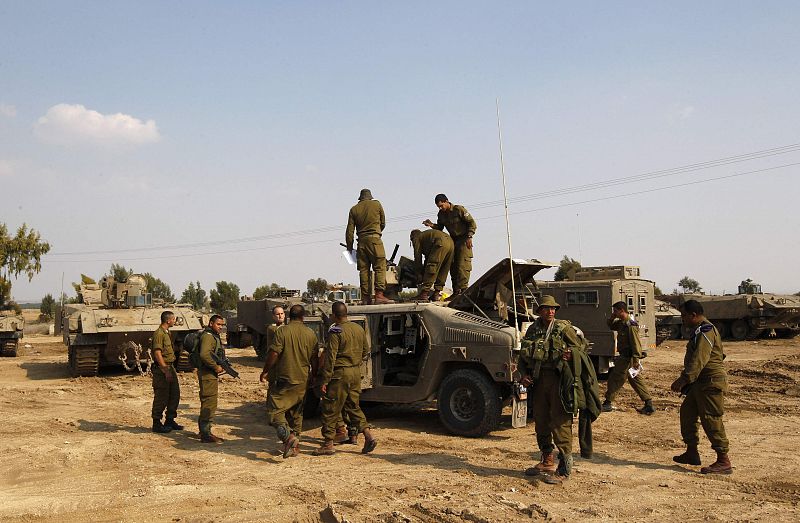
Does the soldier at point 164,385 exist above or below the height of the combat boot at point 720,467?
above

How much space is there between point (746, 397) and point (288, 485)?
9.21 meters

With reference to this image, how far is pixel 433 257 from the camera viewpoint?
10.5 meters

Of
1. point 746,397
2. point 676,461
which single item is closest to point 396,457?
point 676,461

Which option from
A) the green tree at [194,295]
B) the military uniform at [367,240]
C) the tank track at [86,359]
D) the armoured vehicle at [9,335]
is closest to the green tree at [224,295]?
the green tree at [194,295]

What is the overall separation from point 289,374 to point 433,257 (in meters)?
3.47

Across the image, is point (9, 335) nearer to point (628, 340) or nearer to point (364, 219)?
point (364, 219)

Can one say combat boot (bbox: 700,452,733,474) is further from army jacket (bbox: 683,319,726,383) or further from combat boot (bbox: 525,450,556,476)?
combat boot (bbox: 525,450,556,476)

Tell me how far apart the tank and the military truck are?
30.7 feet

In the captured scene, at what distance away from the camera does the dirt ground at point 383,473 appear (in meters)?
5.61

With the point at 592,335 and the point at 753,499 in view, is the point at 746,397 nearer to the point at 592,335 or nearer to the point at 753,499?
the point at 592,335

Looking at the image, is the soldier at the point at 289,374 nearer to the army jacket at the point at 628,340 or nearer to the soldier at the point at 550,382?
the soldier at the point at 550,382

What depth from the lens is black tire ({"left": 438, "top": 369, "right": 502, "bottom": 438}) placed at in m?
8.59

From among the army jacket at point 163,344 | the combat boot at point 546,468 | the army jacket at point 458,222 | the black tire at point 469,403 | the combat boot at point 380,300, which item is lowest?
the combat boot at point 546,468

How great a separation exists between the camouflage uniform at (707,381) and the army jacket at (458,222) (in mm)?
4433
